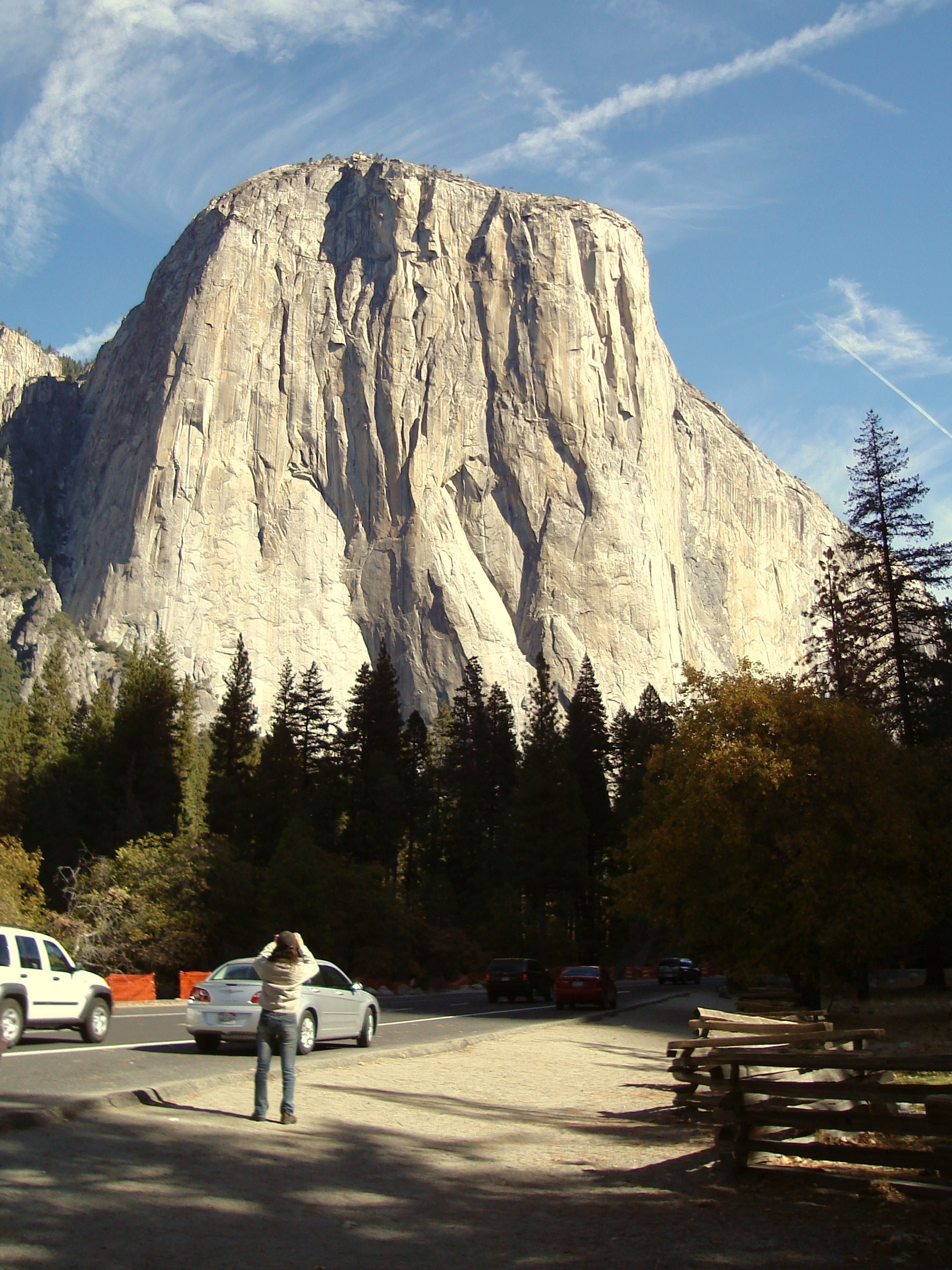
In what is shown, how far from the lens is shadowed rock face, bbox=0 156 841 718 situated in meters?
128

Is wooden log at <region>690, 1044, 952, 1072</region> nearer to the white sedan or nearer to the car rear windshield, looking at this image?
the white sedan

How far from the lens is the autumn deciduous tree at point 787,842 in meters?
25.2

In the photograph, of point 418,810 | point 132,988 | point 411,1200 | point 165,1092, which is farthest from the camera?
point 418,810

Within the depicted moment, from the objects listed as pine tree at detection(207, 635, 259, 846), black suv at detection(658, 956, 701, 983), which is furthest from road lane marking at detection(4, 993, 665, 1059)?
pine tree at detection(207, 635, 259, 846)

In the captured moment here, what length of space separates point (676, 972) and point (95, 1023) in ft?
136

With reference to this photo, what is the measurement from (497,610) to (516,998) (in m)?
92.1

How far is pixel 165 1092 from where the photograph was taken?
11.1m

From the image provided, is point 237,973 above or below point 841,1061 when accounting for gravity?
above

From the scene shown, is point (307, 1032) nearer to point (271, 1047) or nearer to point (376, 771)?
point (271, 1047)

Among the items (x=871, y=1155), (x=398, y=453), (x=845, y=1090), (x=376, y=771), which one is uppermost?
(x=398, y=453)

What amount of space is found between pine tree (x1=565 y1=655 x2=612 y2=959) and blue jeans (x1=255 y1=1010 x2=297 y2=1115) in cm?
5714

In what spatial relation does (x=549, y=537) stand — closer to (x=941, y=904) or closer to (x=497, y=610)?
(x=497, y=610)

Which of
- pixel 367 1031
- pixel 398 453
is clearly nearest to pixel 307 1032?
pixel 367 1031

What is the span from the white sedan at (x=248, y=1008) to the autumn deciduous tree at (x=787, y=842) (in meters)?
11.1
